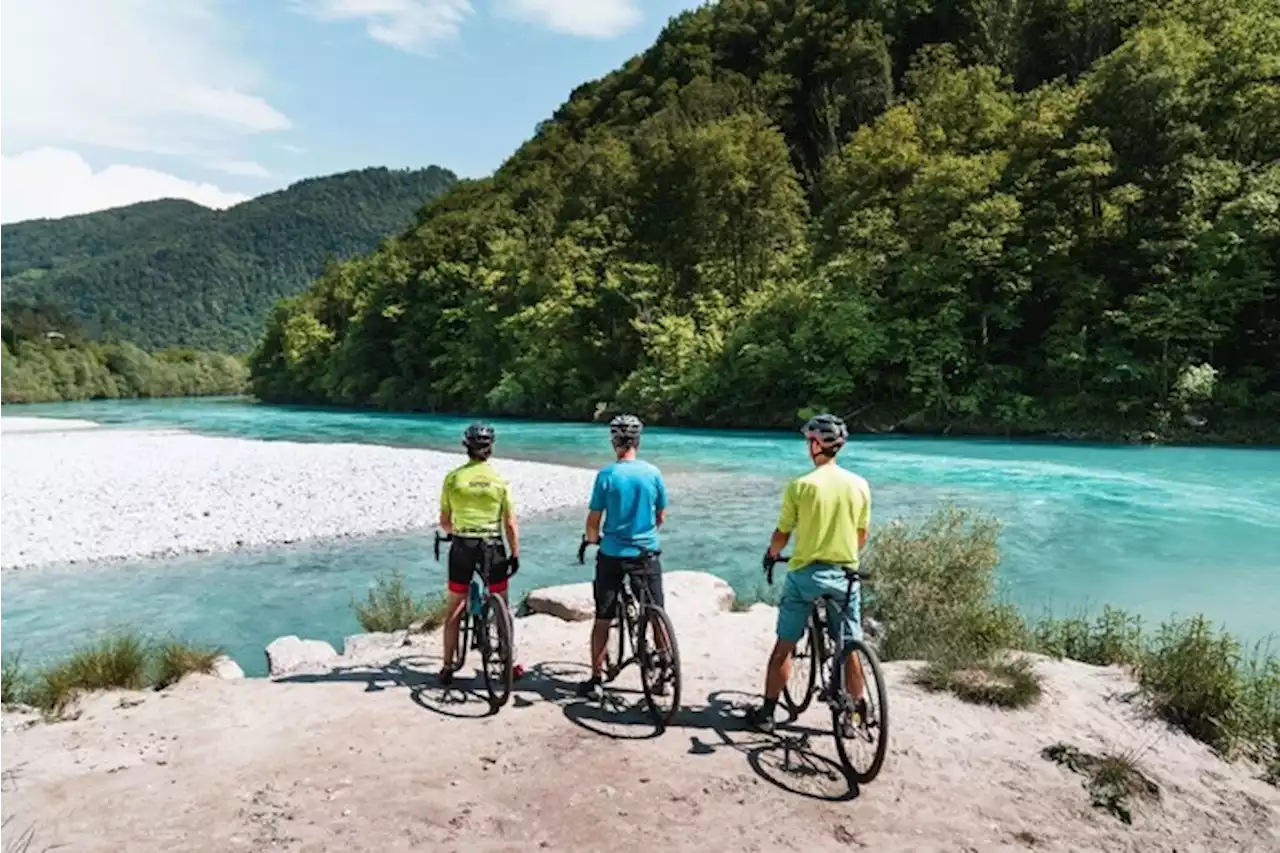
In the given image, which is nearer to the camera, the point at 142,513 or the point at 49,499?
the point at 142,513

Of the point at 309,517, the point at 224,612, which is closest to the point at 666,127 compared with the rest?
the point at 309,517

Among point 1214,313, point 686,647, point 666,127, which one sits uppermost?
point 666,127

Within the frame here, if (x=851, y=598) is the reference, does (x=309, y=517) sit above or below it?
below

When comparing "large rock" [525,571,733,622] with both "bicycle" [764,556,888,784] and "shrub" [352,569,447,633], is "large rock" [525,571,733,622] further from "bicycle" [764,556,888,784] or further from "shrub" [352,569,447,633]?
"bicycle" [764,556,888,784]

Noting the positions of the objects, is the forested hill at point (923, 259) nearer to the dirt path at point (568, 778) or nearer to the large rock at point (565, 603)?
the large rock at point (565, 603)

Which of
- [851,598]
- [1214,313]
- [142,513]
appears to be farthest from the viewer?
[1214,313]

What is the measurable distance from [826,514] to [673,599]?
17.4ft

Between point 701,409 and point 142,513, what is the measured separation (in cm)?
3330

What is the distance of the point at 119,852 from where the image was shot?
14.1 feet

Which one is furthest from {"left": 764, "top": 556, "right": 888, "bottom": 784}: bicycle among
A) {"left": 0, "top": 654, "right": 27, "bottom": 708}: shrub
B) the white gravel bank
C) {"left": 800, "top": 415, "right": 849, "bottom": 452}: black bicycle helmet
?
the white gravel bank

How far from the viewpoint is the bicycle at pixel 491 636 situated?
21.3ft

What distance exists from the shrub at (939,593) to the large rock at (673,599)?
6.12 feet

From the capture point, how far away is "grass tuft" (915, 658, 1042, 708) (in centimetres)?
668

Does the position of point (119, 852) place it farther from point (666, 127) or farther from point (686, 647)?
point (666, 127)
